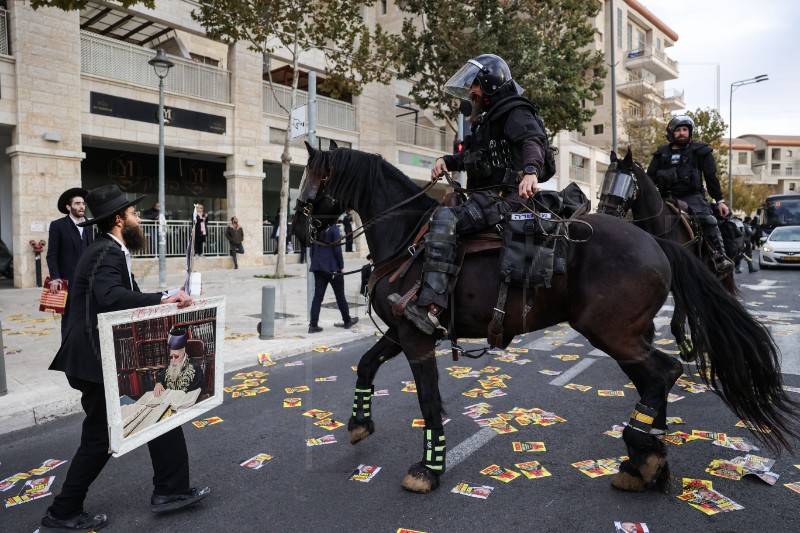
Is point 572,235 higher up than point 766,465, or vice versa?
point 572,235

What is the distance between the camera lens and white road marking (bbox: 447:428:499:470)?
3.84 m

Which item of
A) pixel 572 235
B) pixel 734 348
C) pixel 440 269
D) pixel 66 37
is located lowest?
pixel 734 348

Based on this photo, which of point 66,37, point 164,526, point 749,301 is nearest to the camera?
point 164,526

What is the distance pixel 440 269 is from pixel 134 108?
16868 mm

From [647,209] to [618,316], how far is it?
3.33 meters

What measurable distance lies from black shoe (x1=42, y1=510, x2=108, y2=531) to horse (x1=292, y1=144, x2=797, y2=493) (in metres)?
1.84

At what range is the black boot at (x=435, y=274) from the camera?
11.3ft

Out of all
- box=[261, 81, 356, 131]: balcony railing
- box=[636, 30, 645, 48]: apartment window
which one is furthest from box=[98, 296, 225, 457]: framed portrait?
box=[636, 30, 645, 48]: apartment window

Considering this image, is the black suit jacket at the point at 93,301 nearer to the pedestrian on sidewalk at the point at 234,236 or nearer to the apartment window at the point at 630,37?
the pedestrian on sidewalk at the point at 234,236

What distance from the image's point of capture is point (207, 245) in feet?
64.4

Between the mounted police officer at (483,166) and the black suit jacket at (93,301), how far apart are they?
165 cm

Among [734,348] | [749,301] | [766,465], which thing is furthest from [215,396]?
[749,301]

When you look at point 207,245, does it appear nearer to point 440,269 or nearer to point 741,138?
point 440,269

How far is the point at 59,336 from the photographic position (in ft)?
26.4
